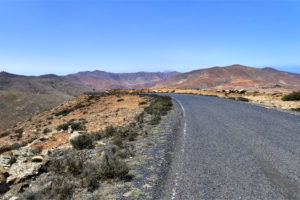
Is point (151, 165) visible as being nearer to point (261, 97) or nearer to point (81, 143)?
point (81, 143)

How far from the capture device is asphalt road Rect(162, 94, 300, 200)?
432 cm

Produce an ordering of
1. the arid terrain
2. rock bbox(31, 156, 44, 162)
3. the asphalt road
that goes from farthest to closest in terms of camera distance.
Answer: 1. the arid terrain
2. rock bbox(31, 156, 44, 162)
3. the asphalt road

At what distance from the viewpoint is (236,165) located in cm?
561

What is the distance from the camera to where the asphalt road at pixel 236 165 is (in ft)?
14.2

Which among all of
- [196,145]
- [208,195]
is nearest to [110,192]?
[208,195]

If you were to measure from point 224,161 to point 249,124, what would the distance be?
5764mm

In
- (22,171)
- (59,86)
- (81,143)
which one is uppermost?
(59,86)

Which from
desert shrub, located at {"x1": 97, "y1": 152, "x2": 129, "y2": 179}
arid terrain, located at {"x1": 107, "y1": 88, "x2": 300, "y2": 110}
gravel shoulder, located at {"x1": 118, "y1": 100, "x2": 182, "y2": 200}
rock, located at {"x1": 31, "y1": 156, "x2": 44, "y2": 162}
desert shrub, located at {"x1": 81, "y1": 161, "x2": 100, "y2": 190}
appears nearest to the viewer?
gravel shoulder, located at {"x1": 118, "y1": 100, "x2": 182, "y2": 200}

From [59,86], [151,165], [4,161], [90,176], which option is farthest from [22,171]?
[59,86]

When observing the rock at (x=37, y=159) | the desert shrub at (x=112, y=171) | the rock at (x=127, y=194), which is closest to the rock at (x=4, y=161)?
the rock at (x=37, y=159)

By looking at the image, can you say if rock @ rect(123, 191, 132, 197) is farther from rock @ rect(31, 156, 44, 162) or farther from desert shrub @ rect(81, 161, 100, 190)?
rock @ rect(31, 156, 44, 162)

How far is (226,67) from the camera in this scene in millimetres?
172000

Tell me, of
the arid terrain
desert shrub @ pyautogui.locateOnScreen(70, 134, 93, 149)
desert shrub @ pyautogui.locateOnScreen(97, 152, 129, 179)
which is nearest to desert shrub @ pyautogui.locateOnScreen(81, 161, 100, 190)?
desert shrub @ pyautogui.locateOnScreen(97, 152, 129, 179)

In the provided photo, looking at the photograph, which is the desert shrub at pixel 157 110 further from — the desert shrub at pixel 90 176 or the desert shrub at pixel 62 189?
the desert shrub at pixel 62 189
